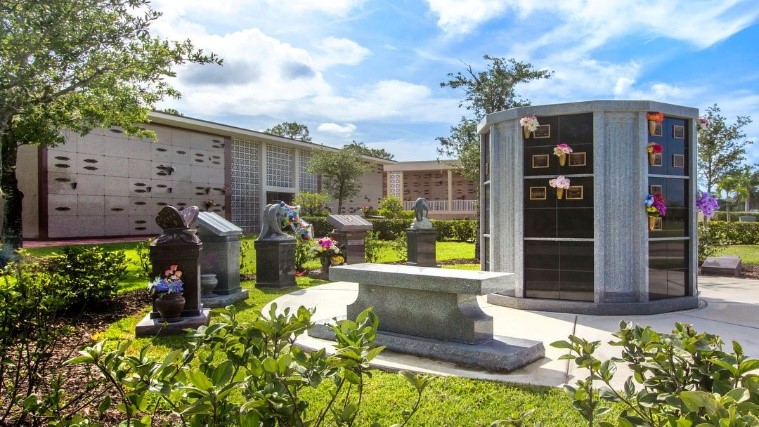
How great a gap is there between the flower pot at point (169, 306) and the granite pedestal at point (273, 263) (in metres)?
3.48

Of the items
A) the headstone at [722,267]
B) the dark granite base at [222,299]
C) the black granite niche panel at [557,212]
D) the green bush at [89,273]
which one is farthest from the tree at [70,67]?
the headstone at [722,267]

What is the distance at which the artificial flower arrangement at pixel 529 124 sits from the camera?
7.03m

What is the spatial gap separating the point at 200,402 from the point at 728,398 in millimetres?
1345

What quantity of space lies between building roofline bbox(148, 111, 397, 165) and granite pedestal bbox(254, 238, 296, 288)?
42.7 ft

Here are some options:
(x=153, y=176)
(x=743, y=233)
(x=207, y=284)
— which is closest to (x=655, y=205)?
(x=207, y=284)

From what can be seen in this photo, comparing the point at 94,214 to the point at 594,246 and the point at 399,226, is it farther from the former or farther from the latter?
the point at 594,246

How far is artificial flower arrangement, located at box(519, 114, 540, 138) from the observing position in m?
7.03

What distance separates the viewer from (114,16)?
805cm

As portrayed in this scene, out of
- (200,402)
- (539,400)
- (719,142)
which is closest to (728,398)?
(200,402)

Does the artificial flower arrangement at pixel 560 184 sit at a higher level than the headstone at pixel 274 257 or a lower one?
higher

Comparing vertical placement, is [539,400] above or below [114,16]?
below

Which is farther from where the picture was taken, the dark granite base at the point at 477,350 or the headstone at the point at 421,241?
the headstone at the point at 421,241

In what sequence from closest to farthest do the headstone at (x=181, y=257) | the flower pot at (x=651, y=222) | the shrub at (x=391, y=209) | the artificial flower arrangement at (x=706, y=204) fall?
the headstone at (x=181, y=257), the flower pot at (x=651, y=222), the artificial flower arrangement at (x=706, y=204), the shrub at (x=391, y=209)

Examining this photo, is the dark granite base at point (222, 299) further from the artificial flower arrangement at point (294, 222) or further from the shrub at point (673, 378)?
the shrub at point (673, 378)
